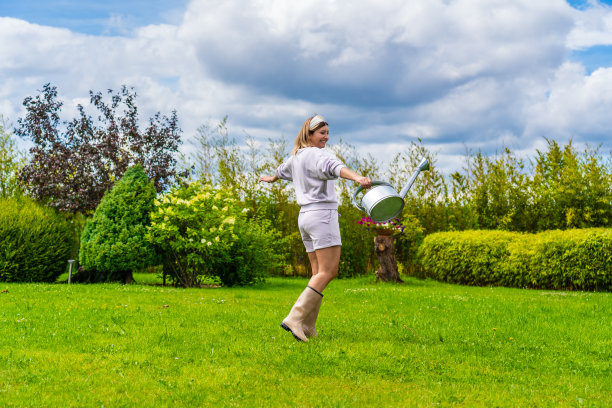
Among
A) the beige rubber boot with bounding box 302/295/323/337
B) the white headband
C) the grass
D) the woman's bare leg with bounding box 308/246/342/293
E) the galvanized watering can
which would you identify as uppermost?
the white headband

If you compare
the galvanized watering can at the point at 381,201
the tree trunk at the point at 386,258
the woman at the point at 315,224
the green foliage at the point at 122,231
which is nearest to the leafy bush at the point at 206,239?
the green foliage at the point at 122,231

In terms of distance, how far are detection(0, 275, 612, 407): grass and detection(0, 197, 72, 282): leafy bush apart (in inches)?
195

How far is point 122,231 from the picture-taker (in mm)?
12344

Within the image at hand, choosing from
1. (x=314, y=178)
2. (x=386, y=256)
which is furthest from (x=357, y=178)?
(x=386, y=256)

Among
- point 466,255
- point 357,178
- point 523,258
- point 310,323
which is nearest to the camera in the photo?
point 357,178

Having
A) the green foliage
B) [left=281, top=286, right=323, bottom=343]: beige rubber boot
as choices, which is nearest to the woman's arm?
[left=281, top=286, right=323, bottom=343]: beige rubber boot

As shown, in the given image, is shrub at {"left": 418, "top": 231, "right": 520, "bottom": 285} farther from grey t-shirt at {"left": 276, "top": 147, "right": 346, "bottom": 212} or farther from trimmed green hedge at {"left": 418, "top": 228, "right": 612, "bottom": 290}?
grey t-shirt at {"left": 276, "top": 147, "right": 346, "bottom": 212}

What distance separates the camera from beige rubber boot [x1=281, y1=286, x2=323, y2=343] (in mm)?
5441

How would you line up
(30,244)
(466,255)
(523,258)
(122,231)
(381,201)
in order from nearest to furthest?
(381,201) → (122,231) → (30,244) → (523,258) → (466,255)

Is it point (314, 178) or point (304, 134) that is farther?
point (304, 134)

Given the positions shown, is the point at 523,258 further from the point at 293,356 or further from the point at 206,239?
the point at 293,356

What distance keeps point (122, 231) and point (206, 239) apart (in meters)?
1.93

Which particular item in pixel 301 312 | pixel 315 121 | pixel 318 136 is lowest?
pixel 301 312

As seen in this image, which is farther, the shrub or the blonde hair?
the shrub
